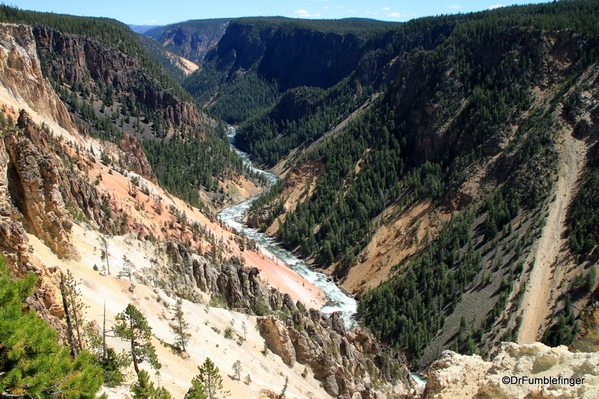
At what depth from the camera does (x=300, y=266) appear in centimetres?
9300

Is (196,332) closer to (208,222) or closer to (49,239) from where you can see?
(49,239)

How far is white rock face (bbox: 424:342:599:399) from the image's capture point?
63.3 ft

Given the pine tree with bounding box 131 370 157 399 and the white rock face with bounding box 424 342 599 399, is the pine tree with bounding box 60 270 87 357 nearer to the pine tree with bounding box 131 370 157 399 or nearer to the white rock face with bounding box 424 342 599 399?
the pine tree with bounding box 131 370 157 399

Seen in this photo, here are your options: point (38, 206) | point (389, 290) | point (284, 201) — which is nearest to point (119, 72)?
point (284, 201)

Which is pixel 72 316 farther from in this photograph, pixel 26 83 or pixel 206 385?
pixel 26 83

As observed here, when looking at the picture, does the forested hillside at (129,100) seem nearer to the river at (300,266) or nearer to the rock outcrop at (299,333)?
the river at (300,266)

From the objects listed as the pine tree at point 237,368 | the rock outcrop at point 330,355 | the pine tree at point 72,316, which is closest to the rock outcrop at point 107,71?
the rock outcrop at point 330,355

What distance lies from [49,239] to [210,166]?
357ft

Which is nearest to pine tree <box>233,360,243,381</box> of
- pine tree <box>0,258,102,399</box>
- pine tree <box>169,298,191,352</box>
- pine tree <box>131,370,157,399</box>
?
pine tree <box>169,298,191,352</box>

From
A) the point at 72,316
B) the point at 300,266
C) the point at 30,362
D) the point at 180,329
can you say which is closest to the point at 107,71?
the point at 300,266

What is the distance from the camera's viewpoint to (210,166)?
14012cm

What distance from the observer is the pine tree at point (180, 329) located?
31.1m

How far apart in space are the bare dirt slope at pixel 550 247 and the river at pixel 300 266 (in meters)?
24.1

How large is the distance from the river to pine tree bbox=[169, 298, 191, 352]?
39.7 m
